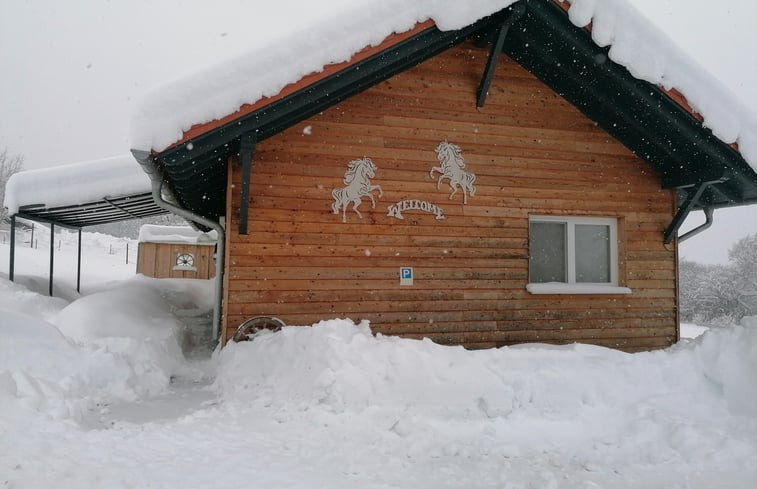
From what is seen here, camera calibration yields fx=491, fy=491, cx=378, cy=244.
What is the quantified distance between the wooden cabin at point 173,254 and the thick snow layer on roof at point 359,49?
18.8m

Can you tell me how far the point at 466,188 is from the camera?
24.6 ft

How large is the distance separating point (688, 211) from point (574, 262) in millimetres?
1916

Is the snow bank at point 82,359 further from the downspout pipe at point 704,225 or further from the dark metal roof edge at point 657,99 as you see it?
Result: the downspout pipe at point 704,225

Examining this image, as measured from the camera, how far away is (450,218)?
743cm

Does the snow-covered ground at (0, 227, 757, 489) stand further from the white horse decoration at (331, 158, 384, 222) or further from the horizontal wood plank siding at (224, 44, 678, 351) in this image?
the white horse decoration at (331, 158, 384, 222)

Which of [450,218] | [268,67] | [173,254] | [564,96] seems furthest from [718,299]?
[268,67]

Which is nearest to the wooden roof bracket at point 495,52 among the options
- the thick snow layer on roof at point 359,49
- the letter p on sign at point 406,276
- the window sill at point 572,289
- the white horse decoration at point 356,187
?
the thick snow layer on roof at point 359,49

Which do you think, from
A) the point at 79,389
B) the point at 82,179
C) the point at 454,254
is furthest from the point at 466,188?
the point at 82,179

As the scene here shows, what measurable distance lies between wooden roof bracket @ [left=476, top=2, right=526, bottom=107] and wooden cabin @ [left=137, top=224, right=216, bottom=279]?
1831 cm

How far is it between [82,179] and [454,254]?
28.6 ft

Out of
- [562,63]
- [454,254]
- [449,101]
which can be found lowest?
[454,254]

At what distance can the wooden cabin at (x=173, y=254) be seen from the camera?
23.8 metres

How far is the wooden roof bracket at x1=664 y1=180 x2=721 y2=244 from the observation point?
7520 mm

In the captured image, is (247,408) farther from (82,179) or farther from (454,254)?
(82,179)
